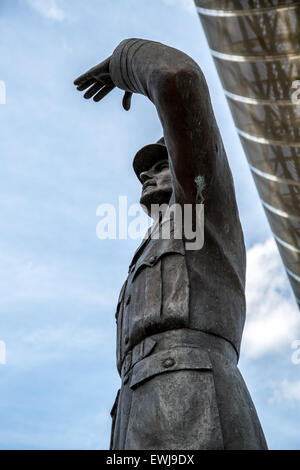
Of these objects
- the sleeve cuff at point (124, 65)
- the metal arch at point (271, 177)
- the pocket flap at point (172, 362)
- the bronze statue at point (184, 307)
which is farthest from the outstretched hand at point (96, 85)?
the metal arch at point (271, 177)

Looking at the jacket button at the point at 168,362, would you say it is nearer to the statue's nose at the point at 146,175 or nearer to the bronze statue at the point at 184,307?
the bronze statue at the point at 184,307

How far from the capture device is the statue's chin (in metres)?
3.79

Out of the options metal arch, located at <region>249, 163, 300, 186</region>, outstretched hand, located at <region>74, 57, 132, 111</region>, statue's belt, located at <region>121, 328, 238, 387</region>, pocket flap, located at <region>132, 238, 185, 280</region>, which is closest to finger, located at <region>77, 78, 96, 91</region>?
outstretched hand, located at <region>74, 57, 132, 111</region>

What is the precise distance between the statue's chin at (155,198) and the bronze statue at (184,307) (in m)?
0.27

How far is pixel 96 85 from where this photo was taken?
4258 mm

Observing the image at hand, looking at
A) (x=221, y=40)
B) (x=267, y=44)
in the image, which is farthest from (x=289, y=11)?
(x=221, y=40)

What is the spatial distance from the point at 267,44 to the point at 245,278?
17.5m

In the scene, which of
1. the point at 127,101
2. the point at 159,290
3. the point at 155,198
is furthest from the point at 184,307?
the point at 127,101

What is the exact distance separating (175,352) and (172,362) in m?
0.05

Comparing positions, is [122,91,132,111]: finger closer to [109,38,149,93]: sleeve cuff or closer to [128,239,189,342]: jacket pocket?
[109,38,149,93]: sleeve cuff

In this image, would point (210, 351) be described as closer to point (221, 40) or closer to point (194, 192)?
point (194, 192)
